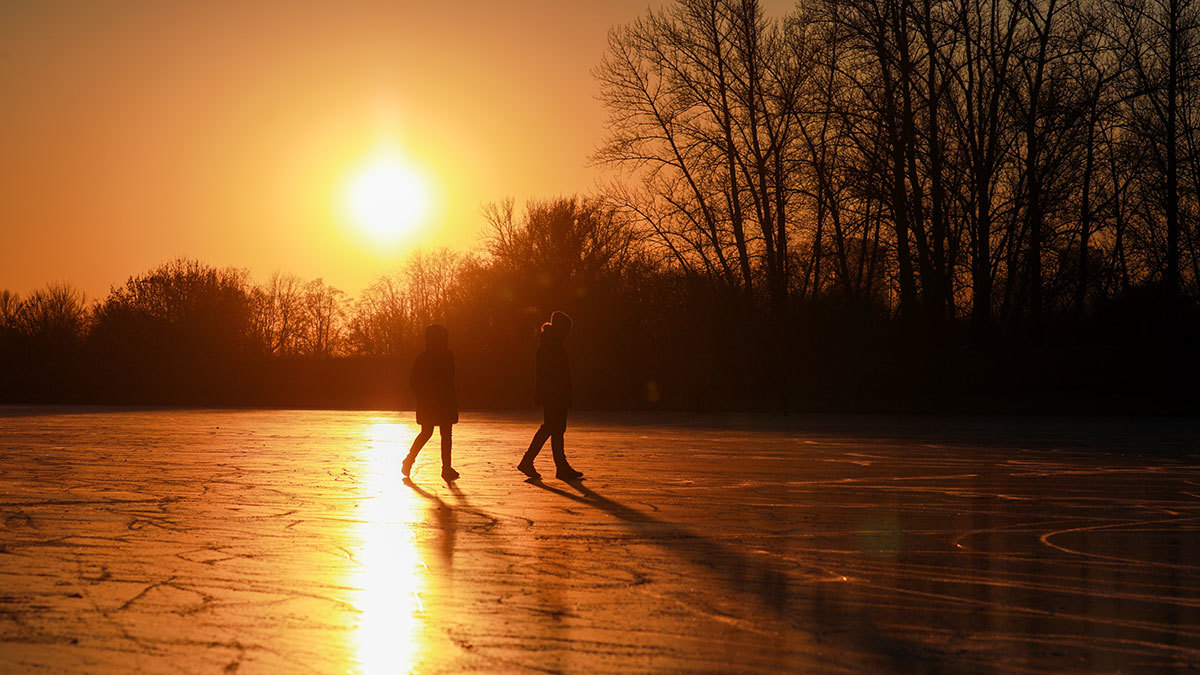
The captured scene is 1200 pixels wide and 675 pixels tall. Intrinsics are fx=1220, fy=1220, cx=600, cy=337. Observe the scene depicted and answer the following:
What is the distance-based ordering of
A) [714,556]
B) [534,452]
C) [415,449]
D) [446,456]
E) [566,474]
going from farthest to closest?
[415,449] < [534,452] < [446,456] < [566,474] < [714,556]


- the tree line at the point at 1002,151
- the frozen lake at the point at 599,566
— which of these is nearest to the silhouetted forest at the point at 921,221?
the tree line at the point at 1002,151

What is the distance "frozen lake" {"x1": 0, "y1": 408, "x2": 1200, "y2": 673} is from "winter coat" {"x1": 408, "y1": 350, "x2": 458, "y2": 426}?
70cm

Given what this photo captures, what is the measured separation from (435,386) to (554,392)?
4.65 feet

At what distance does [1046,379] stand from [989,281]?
3.20 meters

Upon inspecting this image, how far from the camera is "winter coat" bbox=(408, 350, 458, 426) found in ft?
44.1

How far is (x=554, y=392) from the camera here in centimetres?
1303

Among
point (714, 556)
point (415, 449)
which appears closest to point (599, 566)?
point (714, 556)

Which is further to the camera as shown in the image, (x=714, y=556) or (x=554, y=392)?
(x=554, y=392)

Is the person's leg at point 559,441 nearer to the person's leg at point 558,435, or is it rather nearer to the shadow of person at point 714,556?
the person's leg at point 558,435

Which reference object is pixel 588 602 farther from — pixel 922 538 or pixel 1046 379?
pixel 1046 379

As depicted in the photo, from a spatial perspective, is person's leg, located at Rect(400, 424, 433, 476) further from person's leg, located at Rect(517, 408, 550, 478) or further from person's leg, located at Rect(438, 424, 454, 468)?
person's leg, located at Rect(517, 408, 550, 478)

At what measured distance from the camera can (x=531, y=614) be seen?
5547 mm

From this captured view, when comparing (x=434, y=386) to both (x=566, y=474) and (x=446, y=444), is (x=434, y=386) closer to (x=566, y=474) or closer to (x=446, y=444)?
(x=446, y=444)

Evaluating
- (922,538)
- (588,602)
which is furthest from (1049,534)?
(588,602)
